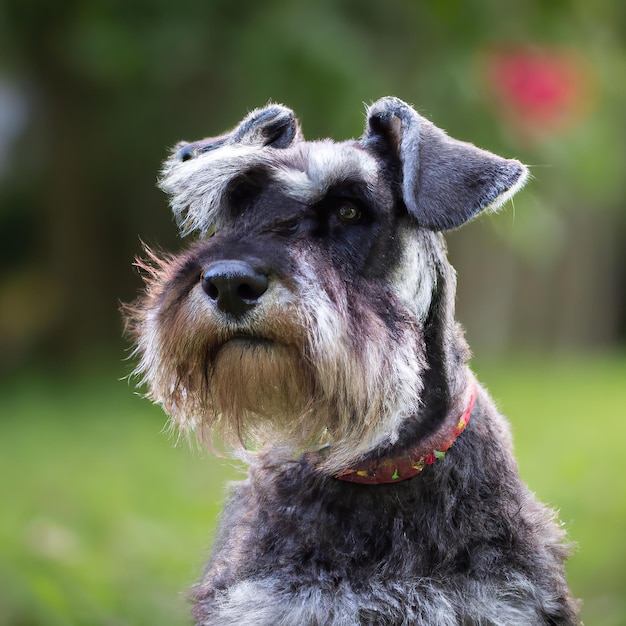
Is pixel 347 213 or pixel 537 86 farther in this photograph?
pixel 537 86

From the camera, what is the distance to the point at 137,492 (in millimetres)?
8055

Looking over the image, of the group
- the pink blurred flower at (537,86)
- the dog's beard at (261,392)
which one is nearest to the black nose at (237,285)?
the dog's beard at (261,392)

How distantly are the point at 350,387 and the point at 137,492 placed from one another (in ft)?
16.9

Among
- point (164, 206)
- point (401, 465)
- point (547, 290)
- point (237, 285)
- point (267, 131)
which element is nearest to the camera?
point (237, 285)

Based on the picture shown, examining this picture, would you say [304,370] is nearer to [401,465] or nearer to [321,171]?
[401,465]

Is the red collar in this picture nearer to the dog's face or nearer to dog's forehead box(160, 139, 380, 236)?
the dog's face

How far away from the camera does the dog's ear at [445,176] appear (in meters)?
3.31

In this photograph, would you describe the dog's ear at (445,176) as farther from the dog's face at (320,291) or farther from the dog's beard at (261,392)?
the dog's beard at (261,392)

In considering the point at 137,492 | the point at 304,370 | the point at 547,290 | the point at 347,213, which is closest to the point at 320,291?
the point at 304,370

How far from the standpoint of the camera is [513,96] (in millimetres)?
8266

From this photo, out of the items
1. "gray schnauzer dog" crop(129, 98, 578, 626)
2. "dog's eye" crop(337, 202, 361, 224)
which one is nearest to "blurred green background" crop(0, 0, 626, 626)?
"gray schnauzer dog" crop(129, 98, 578, 626)

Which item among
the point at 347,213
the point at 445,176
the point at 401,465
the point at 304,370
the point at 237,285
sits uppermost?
the point at 445,176

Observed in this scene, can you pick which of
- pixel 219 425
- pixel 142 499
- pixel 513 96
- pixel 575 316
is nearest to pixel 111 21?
pixel 513 96

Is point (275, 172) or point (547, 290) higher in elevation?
point (547, 290)
